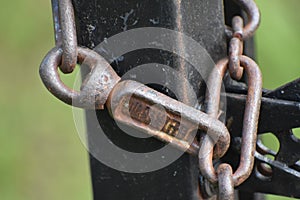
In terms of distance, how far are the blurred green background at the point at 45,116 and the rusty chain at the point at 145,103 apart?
6.18 feet

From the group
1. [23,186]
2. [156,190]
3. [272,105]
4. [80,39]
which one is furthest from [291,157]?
[23,186]

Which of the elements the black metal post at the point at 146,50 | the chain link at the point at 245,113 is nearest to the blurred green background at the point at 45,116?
the black metal post at the point at 146,50

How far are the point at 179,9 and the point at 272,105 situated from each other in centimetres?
19

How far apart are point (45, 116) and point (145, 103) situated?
2197 mm

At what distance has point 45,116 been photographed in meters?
3.15

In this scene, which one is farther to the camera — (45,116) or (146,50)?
(45,116)

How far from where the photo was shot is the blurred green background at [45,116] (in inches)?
117

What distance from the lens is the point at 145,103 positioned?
993mm

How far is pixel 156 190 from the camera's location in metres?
1.12

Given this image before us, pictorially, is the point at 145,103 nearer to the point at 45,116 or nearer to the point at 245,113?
the point at 245,113

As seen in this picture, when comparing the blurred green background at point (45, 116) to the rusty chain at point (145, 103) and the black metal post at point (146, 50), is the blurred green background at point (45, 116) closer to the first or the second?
the black metal post at point (146, 50)

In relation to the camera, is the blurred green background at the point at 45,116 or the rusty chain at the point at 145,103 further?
the blurred green background at the point at 45,116

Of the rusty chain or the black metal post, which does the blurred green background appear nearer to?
the black metal post

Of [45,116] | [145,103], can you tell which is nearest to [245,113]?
[145,103]
